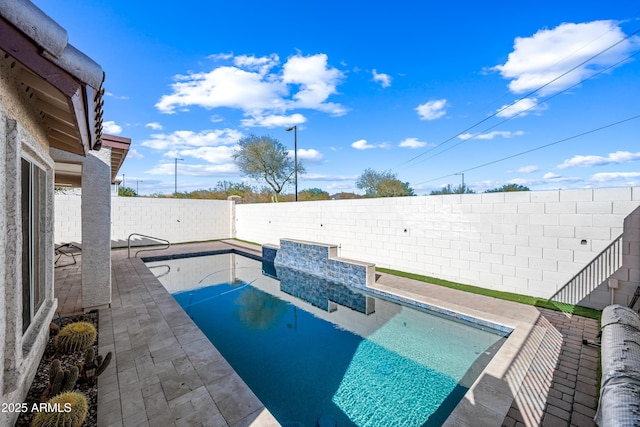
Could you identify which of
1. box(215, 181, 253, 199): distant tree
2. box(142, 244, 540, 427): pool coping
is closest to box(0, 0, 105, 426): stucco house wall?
box(142, 244, 540, 427): pool coping

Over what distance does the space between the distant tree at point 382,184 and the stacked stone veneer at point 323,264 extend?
1463cm

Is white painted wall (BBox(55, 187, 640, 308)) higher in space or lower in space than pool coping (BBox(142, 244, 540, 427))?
higher

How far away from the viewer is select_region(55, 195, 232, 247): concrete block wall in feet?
40.3

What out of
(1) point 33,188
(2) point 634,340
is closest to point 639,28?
(2) point 634,340

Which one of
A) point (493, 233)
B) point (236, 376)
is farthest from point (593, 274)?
point (236, 376)

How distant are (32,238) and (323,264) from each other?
695cm

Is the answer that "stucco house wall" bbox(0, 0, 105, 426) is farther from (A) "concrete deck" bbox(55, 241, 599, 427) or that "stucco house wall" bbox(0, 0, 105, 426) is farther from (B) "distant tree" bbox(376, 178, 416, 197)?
(B) "distant tree" bbox(376, 178, 416, 197)

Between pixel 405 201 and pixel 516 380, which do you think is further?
pixel 405 201

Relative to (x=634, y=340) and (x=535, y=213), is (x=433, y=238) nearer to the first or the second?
(x=535, y=213)

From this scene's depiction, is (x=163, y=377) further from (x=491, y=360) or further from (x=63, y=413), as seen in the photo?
(x=491, y=360)

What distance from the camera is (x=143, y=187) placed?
45.7 m

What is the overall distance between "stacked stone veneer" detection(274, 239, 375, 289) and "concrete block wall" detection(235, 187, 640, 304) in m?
1.58

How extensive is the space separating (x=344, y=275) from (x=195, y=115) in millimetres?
17635

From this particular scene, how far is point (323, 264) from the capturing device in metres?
8.96
